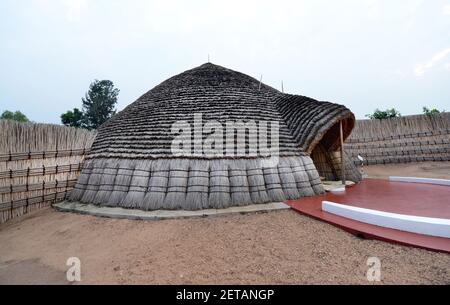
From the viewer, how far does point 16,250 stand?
17.3ft

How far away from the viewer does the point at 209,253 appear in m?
4.39

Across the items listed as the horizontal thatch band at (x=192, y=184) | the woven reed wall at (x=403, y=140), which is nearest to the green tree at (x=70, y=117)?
the horizontal thatch band at (x=192, y=184)

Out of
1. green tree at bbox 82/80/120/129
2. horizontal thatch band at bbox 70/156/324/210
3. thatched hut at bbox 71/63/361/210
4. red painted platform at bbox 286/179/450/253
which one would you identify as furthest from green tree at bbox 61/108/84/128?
red painted platform at bbox 286/179/450/253

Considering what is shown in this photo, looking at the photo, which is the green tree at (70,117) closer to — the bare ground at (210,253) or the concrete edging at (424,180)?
the bare ground at (210,253)

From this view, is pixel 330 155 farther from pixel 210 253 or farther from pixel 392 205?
pixel 210 253

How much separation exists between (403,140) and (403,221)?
15873 mm

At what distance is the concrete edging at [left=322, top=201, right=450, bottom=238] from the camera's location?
418 cm

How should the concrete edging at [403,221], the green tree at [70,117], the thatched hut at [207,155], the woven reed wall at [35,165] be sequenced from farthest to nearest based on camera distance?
the green tree at [70,117] < the woven reed wall at [35,165] < the thatched hut at [207,155] < the concrete edging at [403,221]

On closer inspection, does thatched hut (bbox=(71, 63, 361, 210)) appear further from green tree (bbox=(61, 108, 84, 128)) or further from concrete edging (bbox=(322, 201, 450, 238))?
green tree (bbox=(61, 108, 84, 128))

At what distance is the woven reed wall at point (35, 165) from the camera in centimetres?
709
